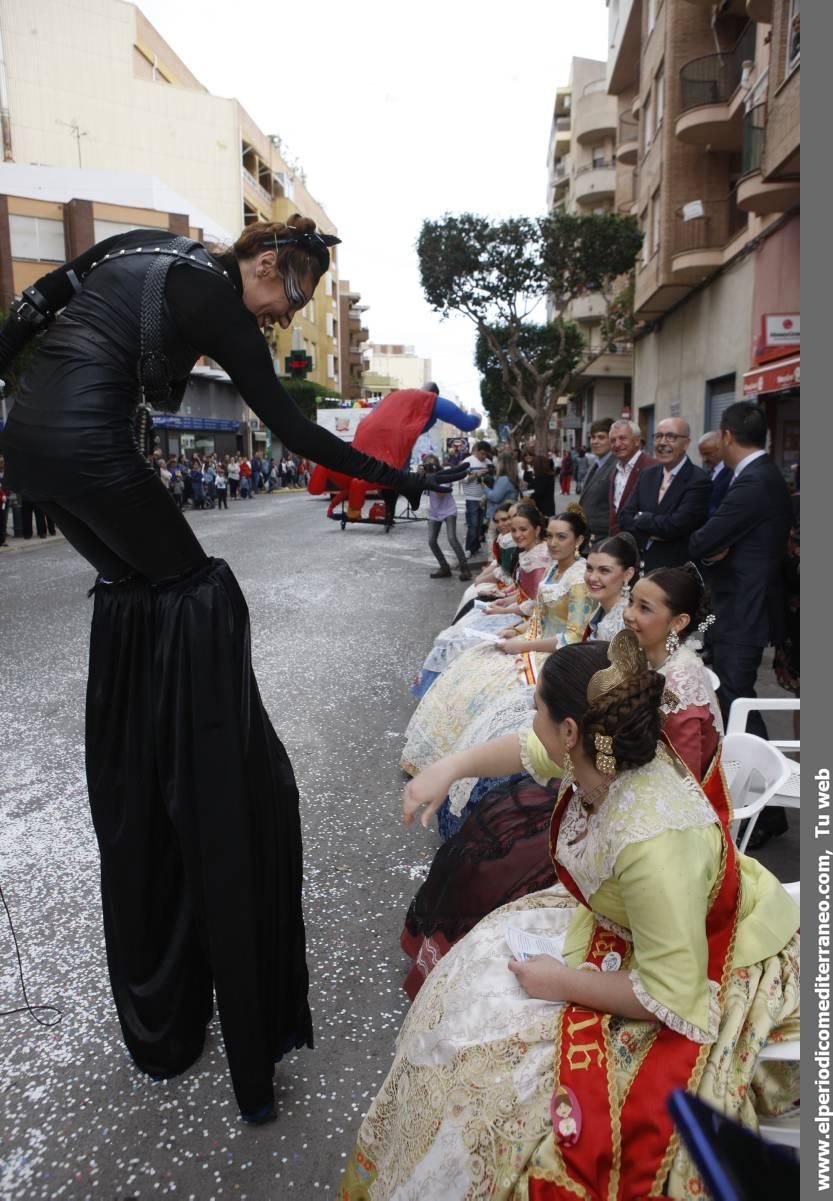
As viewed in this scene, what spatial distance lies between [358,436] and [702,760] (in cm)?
143

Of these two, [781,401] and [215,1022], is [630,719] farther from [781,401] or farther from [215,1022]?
[781,401]

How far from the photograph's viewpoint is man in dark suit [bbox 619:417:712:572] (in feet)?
17.9

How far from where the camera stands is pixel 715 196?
17.4 metres

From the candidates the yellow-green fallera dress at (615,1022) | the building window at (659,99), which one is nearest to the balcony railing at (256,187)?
the building window at (659,99)

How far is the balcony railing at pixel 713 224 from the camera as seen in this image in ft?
55.2

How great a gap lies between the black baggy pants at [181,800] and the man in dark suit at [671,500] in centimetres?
388

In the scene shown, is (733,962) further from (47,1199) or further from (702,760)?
(47,1199)

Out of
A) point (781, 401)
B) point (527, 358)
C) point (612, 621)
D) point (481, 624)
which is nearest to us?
point (612, 621)

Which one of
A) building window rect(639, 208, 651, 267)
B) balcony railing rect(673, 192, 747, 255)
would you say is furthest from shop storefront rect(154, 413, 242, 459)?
balcony railing rect(673, 192, 747, 255)

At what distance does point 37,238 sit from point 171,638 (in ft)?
118

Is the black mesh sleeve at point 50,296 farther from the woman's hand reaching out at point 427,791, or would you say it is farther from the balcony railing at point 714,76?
the balcony railing at point 714,76

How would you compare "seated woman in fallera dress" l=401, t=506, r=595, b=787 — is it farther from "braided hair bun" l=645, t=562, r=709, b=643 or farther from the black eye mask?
the black eye mask

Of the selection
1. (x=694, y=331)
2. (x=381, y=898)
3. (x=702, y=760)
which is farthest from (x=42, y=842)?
(x=694, y=331)

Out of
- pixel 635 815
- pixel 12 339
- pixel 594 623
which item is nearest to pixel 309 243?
pixel 12 339
